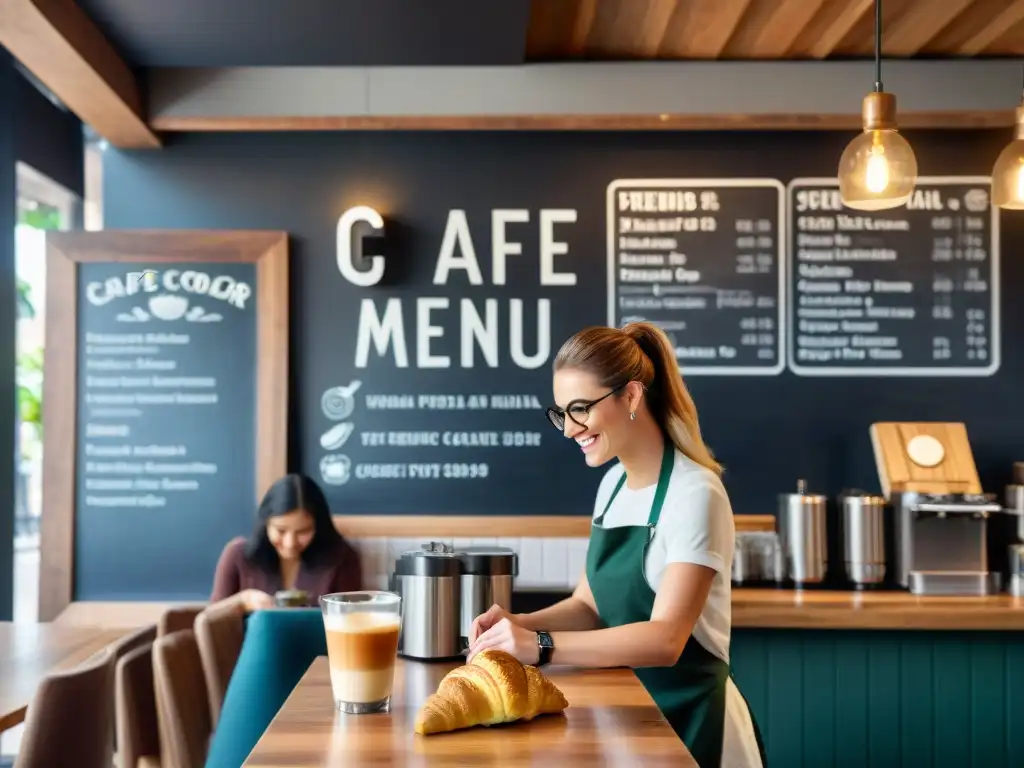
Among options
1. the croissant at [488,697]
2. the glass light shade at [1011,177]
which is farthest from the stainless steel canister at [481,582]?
the glass light shade at [1011,177]

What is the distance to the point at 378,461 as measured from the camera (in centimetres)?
432

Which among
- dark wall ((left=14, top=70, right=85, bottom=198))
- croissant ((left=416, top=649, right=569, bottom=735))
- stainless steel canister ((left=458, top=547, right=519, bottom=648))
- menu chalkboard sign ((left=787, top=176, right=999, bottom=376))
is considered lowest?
croissant ((left=416, top=649, right=569, bottom=735))

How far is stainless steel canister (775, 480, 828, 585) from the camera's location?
12.7ft

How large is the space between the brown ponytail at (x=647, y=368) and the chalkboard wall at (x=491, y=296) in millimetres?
2124

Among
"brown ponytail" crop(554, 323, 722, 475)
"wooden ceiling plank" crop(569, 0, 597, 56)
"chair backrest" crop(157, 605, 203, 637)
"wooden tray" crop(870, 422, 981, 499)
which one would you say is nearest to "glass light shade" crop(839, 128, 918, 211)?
"brown ponytail" crop(554, 323, 722, 475)

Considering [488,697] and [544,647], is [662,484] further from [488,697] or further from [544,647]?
[488,697]

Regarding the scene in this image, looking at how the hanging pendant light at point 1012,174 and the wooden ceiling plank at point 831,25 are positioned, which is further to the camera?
the wooden ceiling plank at point 831,25

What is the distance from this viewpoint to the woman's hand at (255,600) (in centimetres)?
362

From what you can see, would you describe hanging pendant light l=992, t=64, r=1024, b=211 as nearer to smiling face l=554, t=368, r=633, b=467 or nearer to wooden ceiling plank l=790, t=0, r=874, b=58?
wooden ceiling plank l=790, t=0, r=874, b=58

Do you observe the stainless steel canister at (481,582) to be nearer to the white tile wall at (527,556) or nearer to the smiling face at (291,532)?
the smiling face at (291,532)

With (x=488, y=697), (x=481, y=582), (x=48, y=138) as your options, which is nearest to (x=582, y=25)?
(x=481, y=582)

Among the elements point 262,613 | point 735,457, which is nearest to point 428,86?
point 735,457

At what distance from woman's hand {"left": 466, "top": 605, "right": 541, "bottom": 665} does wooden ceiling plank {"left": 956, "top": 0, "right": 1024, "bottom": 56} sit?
2889mm

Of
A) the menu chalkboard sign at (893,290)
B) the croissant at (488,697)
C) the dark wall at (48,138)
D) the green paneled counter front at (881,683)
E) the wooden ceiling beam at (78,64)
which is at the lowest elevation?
the green paneled counter front at (881,683)
